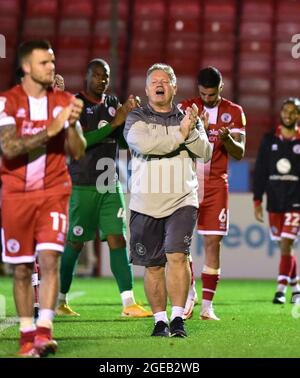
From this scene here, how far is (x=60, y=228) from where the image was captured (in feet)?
19.6

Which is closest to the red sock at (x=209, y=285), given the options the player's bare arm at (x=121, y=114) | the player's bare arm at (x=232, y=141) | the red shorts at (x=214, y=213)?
the red shorts at (x=214, y=213)

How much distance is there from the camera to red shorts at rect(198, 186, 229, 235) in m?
8.66

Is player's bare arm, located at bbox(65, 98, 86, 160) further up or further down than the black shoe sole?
further up

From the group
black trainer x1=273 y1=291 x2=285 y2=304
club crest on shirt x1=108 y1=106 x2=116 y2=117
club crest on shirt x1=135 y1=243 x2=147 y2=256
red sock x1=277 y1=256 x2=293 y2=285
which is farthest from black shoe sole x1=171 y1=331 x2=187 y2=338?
red sock x1=277 y1=256 x2=293 y2=285

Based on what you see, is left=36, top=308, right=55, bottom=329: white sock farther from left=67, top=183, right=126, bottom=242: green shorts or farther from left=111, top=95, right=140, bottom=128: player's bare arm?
left=67, top=183, right=126, bottom=242: green shorts

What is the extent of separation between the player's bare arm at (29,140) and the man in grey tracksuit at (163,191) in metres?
1.21

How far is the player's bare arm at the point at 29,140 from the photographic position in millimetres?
5852

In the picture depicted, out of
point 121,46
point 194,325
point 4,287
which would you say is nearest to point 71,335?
point 194,325

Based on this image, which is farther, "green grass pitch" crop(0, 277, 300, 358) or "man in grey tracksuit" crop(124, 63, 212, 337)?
"man in grey tracksuit" crop(124, 63, 212, 337)

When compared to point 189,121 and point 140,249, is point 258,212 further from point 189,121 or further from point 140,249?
point 189,121

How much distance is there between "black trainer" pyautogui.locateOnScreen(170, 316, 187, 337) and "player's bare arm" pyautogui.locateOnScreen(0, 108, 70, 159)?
1676 millimetres

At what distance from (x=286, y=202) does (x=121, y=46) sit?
10.5 m

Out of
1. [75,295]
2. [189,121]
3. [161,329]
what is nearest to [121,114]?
[189,121]
